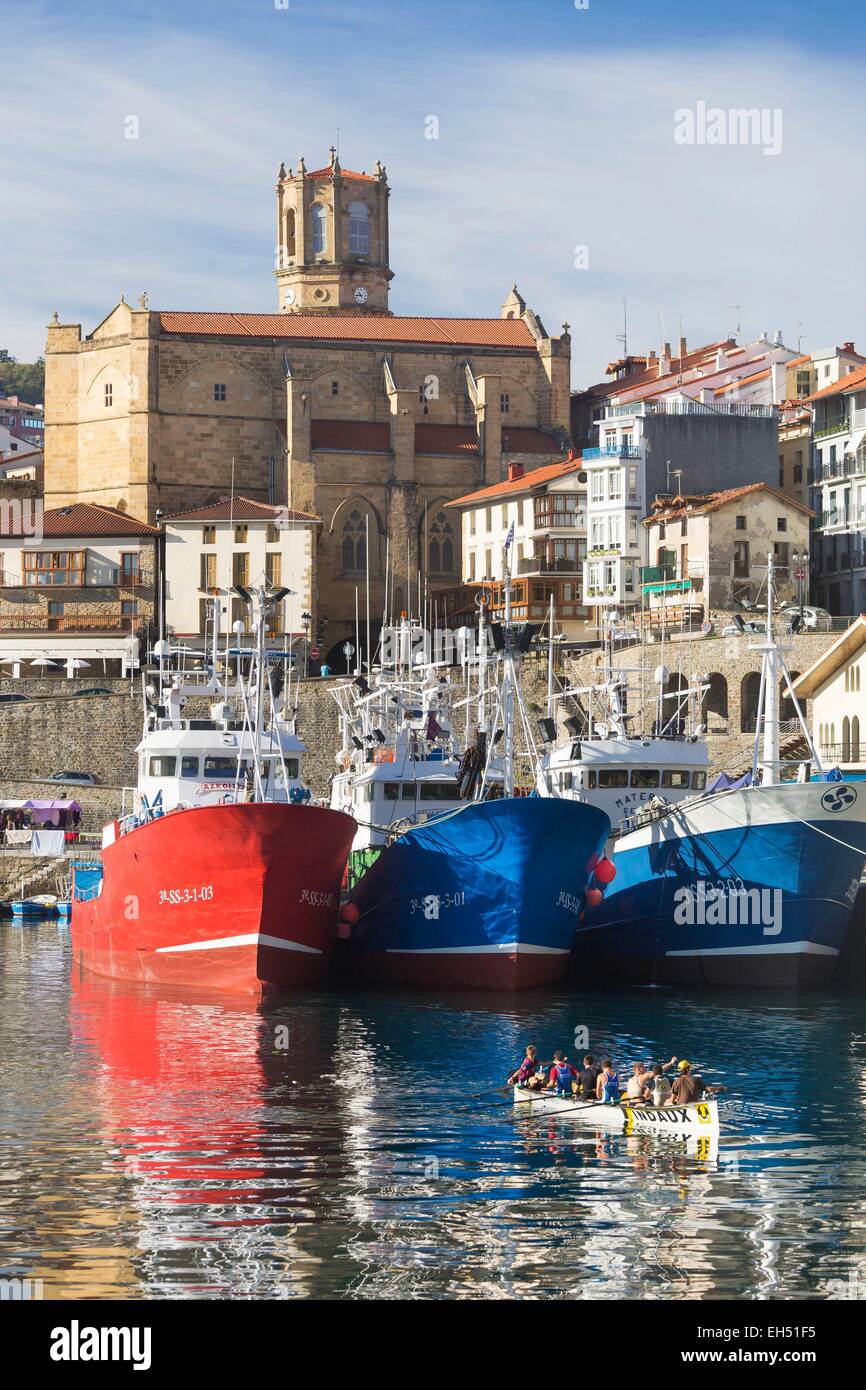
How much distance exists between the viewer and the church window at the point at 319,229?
5374 inches

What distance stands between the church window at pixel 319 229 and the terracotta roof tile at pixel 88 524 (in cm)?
3116

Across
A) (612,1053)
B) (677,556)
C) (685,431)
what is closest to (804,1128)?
(612,1053)

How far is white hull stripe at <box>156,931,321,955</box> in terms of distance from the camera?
45.7 metres

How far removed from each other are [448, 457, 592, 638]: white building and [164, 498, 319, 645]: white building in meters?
10.0

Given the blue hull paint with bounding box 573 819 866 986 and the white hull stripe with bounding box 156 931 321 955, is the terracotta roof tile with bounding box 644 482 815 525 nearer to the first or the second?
the blue hull paint with bounding box 573 819 866 986

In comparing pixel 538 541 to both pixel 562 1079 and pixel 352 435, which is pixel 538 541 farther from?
pixel 562 1079

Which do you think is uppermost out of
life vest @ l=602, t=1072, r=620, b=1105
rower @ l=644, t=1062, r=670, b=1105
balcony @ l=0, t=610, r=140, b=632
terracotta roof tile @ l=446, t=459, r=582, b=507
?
terracotta roof tile @ l=446, t=459, r=582, b=507

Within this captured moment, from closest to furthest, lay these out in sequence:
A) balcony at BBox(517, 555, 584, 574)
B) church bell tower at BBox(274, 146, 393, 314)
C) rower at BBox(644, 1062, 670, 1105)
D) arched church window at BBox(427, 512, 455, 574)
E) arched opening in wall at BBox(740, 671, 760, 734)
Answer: rower at BBox(644, 1062, 670, 1105), arched opening in wall at BBox(740, 671, 760, 734), balcony at BBox(517, 555, 584, 574), arched church window at BBox(427, 512, 455, 574), church bell tower at BBox(274, 146, 393, 314)

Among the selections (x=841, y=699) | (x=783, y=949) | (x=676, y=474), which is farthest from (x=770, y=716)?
(x=676, y=474)

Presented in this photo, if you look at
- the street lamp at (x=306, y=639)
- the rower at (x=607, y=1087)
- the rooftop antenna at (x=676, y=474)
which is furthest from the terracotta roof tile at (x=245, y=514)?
the rower at (x=607, y=1087)

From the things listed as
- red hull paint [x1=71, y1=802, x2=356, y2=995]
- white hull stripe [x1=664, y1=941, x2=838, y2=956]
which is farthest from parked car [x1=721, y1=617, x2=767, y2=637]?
red hull paint [x1=71, y1=802, x2=356, y2=995]

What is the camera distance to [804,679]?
7100 centimetres

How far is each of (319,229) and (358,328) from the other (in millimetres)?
12826
